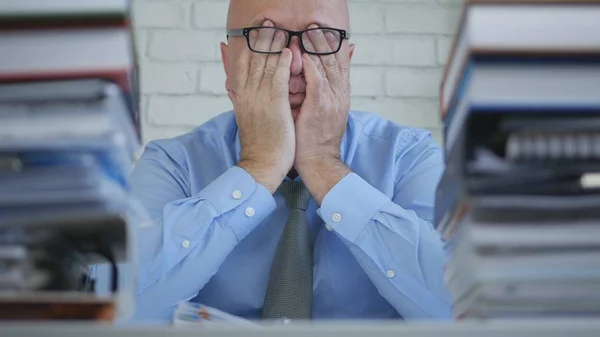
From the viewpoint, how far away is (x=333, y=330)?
20.5 inches

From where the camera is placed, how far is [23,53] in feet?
2.15

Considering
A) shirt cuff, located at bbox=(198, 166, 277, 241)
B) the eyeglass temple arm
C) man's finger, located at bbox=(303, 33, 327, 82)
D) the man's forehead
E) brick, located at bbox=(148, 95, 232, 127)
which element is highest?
the man's forehead

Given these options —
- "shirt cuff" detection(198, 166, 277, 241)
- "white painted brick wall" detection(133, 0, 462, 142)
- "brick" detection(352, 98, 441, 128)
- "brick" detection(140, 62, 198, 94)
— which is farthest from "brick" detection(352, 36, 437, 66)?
"shirt cuff" detection(198, 166, 277, 241)

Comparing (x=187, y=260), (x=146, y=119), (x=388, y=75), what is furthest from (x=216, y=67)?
(x=187, y=260)

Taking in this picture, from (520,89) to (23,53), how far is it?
43 centimetres

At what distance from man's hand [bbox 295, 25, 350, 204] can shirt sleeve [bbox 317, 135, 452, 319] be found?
0.12 m

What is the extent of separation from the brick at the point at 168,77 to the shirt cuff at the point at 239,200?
1.12 meters

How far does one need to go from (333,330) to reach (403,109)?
2031mm

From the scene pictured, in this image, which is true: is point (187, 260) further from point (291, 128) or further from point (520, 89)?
point (520, 89)

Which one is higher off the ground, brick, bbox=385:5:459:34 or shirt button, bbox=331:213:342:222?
brick, bbox=385:5:459:34

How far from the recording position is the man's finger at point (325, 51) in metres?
1.61

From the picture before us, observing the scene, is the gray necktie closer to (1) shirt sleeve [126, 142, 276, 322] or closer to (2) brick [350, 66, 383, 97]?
(1) shirt sleeve [126, 142, 276, 322]

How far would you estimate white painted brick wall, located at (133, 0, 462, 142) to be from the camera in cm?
247

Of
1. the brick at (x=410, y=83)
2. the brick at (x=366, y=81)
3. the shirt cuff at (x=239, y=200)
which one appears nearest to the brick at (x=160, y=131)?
the brick at (x=366, y=81)
